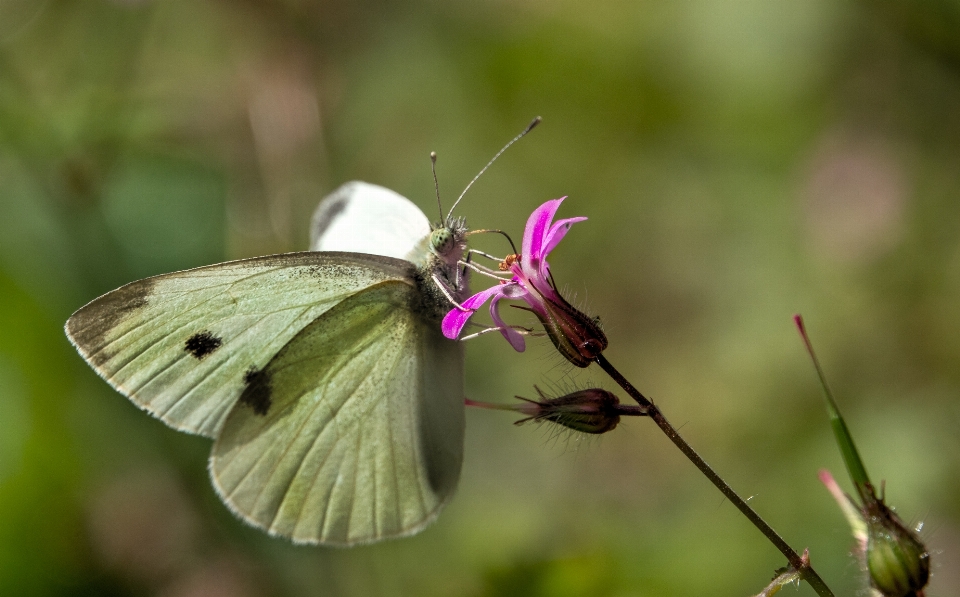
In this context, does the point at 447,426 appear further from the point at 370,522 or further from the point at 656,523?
the point at 656,523

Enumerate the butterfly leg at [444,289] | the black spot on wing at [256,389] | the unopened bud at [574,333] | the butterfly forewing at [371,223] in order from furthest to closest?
1. the butterfly forewing at [371,223]
2. the black spot on wing at [256,389]
3. the butterfly leg at [444,289]
4. the unopened bud at [574,333]

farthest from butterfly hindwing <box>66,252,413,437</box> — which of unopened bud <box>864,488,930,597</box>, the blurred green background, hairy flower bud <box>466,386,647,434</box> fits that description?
unopened bud <box>864,488,930,597</box>

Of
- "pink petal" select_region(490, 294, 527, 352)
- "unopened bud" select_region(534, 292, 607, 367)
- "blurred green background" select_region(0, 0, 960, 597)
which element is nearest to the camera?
"unopened bud" select_region(534, 292, 607, 367)

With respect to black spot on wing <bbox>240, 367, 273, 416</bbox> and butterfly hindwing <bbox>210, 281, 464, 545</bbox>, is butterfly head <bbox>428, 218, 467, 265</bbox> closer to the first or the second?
butterfly hindwing <bbox>210, 281, 464, 545</bbox>

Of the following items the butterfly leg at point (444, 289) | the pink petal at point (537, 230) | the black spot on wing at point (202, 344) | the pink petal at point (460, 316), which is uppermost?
the pink petal at point (537, 230)

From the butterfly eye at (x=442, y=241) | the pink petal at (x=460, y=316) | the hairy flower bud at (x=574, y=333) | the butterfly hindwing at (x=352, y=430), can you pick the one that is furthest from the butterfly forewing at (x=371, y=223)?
the hairy flower bud at (x=574, y=333)

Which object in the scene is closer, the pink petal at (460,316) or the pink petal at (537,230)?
the pink petal at (537,230)

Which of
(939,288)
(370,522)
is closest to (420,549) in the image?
(370,522)

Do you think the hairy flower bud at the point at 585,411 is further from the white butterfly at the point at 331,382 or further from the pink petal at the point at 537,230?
the white butterfly at the point at 331,382
